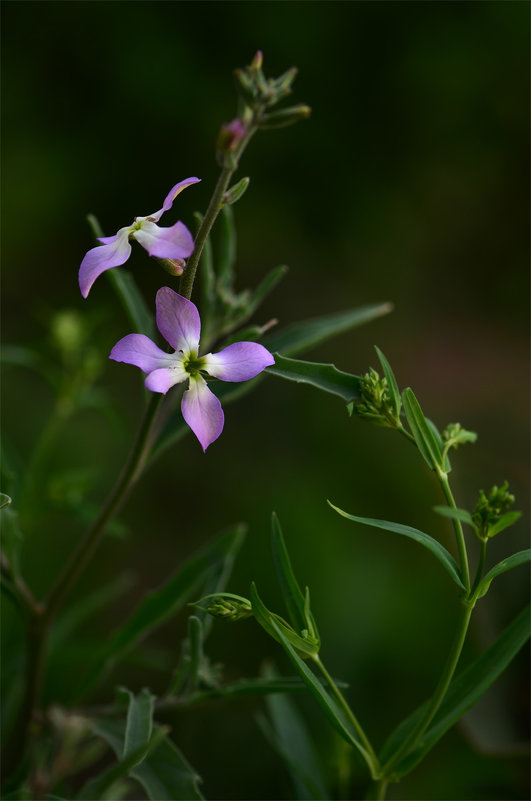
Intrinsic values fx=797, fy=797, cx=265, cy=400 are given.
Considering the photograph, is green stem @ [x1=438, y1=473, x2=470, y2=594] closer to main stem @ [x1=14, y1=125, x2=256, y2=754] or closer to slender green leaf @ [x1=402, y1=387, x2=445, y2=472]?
slender green leaf @ [x1=402, y1=387, x2=445, y2=472]

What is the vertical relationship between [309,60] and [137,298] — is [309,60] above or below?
above

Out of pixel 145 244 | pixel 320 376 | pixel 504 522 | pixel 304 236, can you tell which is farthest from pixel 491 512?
pixel 304 236

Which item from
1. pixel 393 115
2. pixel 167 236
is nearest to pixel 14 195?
pixel 393 115

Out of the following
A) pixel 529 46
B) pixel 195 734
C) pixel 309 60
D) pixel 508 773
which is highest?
pixel 309 60

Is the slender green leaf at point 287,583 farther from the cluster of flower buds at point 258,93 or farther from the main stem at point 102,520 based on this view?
the cluster of flower buds at point 258,93

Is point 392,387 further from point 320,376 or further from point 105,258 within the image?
point 105,258

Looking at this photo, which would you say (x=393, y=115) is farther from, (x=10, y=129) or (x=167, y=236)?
(x=167, y=236)
